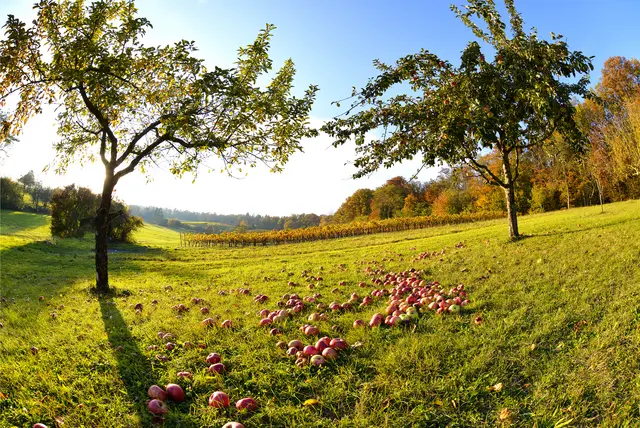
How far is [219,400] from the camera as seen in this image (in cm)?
336

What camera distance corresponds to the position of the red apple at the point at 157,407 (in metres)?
3.30

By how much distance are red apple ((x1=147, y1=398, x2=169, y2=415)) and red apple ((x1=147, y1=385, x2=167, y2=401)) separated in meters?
0.17

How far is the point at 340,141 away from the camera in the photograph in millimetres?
10812

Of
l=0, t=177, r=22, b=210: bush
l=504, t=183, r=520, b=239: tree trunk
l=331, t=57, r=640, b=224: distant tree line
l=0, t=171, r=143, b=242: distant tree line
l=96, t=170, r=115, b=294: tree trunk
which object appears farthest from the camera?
l=0, t=177, r=22, b=210: bush

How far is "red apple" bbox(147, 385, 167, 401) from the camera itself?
3.53 m

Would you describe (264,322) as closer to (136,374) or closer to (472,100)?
(136,374)

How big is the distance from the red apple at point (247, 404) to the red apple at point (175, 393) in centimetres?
68

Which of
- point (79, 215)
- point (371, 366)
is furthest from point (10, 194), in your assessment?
point (371, 366)

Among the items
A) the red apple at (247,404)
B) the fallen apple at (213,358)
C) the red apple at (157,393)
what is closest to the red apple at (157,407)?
the red apple at (157,393)

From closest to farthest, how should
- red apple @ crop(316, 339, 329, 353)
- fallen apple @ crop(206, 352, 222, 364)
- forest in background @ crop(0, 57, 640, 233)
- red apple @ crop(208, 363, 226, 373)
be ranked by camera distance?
1. red apple @ crop(208, 363, 226, 373)
2. fallen apple @ crop(206, 352, 222, 364)
3. red apple @ crop(316, 339, 329, 353)
4. forest in background @ crop(0, 57, 640, 233)

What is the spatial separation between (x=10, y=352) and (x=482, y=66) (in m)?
12.3

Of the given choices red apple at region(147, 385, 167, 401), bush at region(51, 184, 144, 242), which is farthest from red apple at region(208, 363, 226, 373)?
bush at region(51, 184, 144, 242)

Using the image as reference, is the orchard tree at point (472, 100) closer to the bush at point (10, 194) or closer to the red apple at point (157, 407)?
the red apple at point (157, 407)

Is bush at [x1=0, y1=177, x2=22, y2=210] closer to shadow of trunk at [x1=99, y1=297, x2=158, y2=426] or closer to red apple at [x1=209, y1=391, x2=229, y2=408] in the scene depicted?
shadow of trunk at [x1=99, y1=297, x2=158, y2=426]
